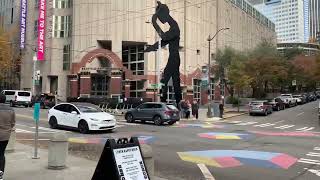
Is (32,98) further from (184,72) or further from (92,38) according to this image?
(184,72)

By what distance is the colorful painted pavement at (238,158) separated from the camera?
13.6m

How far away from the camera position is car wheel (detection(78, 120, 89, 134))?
76.4 ft

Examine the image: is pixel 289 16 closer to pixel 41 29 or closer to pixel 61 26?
pixel 61 26

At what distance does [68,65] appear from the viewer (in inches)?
2650

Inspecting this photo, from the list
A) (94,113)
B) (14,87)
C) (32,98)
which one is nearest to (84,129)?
(94,113)

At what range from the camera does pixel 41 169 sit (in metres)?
11.1

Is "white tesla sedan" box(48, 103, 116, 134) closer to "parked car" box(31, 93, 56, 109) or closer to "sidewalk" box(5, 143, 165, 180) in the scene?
"sidewalk" box(5, 143, 165, 180)

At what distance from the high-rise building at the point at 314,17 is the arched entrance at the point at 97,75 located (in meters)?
99.0

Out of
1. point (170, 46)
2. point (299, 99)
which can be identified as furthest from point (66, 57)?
point (299, 99)

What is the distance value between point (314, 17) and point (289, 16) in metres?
8.51

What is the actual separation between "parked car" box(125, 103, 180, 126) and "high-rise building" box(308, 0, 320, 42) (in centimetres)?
12311

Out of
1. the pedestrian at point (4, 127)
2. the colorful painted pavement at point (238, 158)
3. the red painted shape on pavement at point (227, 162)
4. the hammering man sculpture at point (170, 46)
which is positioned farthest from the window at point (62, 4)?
the pedestrian at point (4, 127)

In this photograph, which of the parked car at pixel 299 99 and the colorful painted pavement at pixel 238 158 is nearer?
the colorful painted pavement at pixel 238 158

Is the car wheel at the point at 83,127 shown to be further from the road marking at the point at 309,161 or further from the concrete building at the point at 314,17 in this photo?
the concrete building at the point at 314,17
